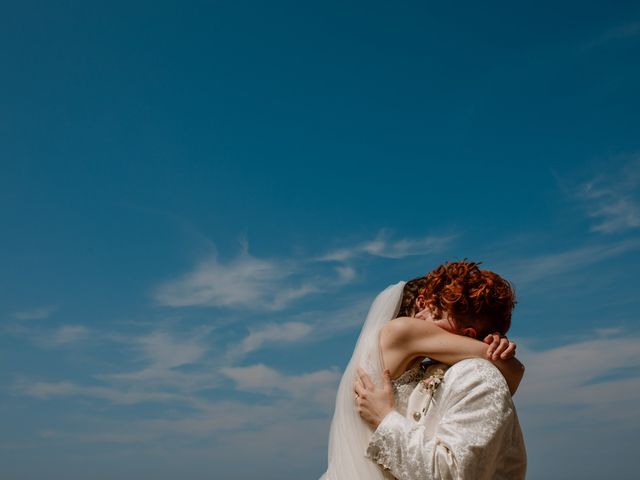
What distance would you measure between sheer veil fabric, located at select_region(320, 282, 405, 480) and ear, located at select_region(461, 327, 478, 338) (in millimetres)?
765

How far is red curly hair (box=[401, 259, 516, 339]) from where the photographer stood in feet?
21.2

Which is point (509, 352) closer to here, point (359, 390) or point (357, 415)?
point (359, 390)

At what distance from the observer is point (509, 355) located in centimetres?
637

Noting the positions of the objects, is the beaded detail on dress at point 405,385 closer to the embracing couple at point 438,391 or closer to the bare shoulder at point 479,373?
the embracing couple at point 438,391

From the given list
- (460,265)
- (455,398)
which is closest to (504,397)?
(455,398)

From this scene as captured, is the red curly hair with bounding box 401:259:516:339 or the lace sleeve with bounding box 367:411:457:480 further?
the red curly hair with bounding box 401:259:516:339

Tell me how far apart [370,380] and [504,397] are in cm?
117

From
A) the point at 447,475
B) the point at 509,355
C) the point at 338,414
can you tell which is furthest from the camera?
the point at 338,414

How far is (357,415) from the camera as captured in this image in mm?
6621

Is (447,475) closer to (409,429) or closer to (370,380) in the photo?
(409,429)

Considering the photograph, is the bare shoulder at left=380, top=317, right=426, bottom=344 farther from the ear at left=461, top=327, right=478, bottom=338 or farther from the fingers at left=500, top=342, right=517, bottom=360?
the fingers at left=500, top=342, right=517, bottom=360

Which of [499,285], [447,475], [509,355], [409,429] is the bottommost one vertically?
[447,475]

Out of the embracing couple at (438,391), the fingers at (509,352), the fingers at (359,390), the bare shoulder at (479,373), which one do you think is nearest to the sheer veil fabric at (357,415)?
the embracing couple at (438,391)

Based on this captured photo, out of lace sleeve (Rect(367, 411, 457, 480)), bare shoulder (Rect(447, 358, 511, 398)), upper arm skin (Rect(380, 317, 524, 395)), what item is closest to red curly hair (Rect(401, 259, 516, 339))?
upper arm skin (Rect(380, 317, 524, 395))
